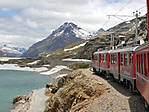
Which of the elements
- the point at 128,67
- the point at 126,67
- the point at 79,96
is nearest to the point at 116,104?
the point at 79,96

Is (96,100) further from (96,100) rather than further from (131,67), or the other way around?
(131,67)

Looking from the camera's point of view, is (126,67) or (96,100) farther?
(126,67)

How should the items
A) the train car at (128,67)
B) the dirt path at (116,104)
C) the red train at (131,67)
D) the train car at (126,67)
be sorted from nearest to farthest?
the red train at (131,67) → the dirt path at (116,104) → the train car at (128,67) → the train car at (126,67)

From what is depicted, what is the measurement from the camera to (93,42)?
114 metres

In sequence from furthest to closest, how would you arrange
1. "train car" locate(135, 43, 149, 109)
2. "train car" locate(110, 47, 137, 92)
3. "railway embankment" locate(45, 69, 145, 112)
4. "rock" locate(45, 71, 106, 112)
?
"rock" locate(45, 71, 106, 112), "train car" locate(110, 47, 137, 92), "railway embankment" locate(45, 69, 145, 112), "train car" locate(135, 43, 149, 109)

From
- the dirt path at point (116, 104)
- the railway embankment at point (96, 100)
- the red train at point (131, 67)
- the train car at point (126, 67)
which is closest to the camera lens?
the red train at point (131, 67)

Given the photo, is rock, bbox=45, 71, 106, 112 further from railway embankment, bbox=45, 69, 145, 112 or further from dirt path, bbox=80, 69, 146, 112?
dirt path, bbox=80, 69, 146, 112

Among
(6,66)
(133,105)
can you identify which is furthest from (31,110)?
(6,66)

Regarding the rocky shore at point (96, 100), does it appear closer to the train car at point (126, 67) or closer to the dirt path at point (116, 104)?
the dirt path at point (116, 104)

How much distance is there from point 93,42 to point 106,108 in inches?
4068

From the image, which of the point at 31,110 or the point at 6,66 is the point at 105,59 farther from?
the point at 6,66

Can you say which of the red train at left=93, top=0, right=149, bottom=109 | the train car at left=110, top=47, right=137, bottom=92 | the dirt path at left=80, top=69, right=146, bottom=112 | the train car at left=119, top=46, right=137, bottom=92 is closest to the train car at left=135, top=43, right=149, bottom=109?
the red train at left=93, top=0, right=149, bottom=109

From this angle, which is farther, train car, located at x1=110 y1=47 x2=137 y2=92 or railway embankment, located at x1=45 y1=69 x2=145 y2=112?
train car, located at x1=110 y1=47 x2=137 y2=92

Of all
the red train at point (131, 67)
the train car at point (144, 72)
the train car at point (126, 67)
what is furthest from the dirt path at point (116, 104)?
the train car at point (126, 67)
